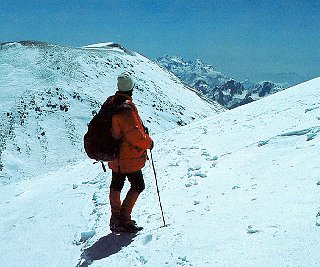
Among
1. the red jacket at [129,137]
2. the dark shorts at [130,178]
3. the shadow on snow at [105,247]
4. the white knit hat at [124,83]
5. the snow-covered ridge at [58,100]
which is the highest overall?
the snow-covered ridge at [58,100]

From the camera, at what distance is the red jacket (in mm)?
6020

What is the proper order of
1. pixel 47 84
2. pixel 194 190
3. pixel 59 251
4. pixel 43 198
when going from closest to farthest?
1. pixel 59 251
2. pixel 194 190
3. pixel 43 198
4. pixel 47 84

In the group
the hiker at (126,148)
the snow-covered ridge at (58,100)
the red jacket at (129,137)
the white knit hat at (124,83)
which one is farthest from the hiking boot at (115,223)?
the snow-covered ridge at (58,100)

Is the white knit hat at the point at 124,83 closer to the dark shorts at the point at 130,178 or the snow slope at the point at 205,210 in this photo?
the dark shorts at the point at 130,178

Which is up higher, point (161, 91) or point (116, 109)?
point (161, 91)

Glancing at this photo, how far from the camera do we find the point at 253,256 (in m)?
4.41

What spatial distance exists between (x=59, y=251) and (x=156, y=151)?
8.09 metres

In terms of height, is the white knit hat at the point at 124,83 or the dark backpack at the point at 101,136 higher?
the white knit hat at the point at 124,83

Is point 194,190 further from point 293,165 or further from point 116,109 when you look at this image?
point 116,109

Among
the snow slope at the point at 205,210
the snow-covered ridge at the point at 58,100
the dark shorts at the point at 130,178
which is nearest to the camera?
the snow slope at the point at 205,210

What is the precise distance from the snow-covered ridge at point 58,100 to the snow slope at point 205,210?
2089 cm

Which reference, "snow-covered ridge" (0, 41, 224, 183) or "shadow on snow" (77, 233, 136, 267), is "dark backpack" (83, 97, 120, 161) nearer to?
"shadow on snow" (77, 233, 136, 267)

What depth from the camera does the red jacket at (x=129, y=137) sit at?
602 centimetres

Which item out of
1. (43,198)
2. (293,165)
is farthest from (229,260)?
(43,198)
